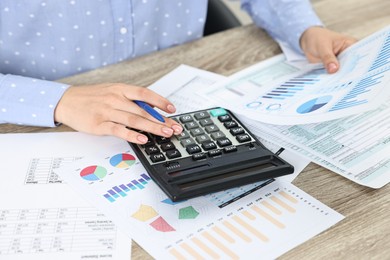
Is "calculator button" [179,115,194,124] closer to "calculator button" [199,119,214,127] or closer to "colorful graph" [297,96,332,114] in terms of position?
"calculator button" [199,119,214,127]

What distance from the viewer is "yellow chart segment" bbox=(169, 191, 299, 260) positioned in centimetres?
59

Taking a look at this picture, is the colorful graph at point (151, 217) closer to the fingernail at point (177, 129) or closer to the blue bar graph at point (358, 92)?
the fingernail at point (177, 129)

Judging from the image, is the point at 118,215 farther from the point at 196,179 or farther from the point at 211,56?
the point at 211,56

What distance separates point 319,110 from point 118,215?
12.1 inches

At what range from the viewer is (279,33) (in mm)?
1078

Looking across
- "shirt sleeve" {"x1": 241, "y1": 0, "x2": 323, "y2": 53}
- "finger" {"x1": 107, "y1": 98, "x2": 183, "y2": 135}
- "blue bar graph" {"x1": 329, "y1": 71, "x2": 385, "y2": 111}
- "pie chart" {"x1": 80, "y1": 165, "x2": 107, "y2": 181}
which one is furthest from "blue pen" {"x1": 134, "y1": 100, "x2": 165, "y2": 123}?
"shirt sleeve" {"x1": 241, "y1": 0, "x2": 323, "y2": 53}

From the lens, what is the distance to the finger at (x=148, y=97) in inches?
31.4

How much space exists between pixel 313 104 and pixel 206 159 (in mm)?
186

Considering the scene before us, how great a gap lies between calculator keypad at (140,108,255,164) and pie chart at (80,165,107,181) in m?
0.06

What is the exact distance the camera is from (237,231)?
0.62 metres

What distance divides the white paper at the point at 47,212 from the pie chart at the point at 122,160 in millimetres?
38

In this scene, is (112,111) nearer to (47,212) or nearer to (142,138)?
(142,138)

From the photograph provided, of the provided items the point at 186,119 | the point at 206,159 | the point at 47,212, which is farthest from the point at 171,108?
the point at 47,212

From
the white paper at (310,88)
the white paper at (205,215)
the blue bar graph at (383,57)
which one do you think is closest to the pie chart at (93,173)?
the white paper at (205,215)
